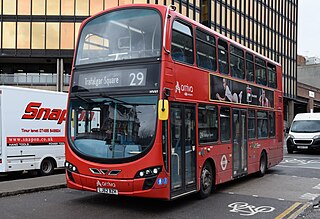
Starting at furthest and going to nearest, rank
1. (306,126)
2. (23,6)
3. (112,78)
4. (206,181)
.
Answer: (23,6)
(306,126)
(206,181)
(112,78)

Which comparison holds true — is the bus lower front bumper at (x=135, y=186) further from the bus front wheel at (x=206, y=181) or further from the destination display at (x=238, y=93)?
the destination display at (x=238, y=93)

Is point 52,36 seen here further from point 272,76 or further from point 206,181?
point 206,181

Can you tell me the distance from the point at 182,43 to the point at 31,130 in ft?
23.0

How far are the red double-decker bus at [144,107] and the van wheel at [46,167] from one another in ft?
19.0

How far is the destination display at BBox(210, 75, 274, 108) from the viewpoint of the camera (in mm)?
10086

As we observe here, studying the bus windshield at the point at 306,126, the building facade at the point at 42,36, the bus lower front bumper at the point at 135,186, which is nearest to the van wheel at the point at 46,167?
the bus lower front bumper at the point at 135,186

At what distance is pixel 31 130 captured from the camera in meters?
13.2

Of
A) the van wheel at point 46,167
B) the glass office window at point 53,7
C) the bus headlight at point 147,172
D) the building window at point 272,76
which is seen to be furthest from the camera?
the glass office window at point 53,7

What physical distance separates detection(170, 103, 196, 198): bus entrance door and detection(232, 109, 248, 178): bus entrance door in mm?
2729

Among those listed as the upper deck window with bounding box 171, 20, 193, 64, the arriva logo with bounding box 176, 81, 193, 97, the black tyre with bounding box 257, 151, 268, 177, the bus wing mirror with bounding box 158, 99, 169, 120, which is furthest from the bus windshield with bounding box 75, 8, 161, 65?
the black tyre with bounding box 257, 151, 268, 177

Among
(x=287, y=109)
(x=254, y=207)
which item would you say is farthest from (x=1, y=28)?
(x=287, y=109)

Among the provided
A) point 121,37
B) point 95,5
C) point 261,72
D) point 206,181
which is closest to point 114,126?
point 121,37

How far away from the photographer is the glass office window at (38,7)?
116 feet

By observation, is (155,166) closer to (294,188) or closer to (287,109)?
(294,188)
